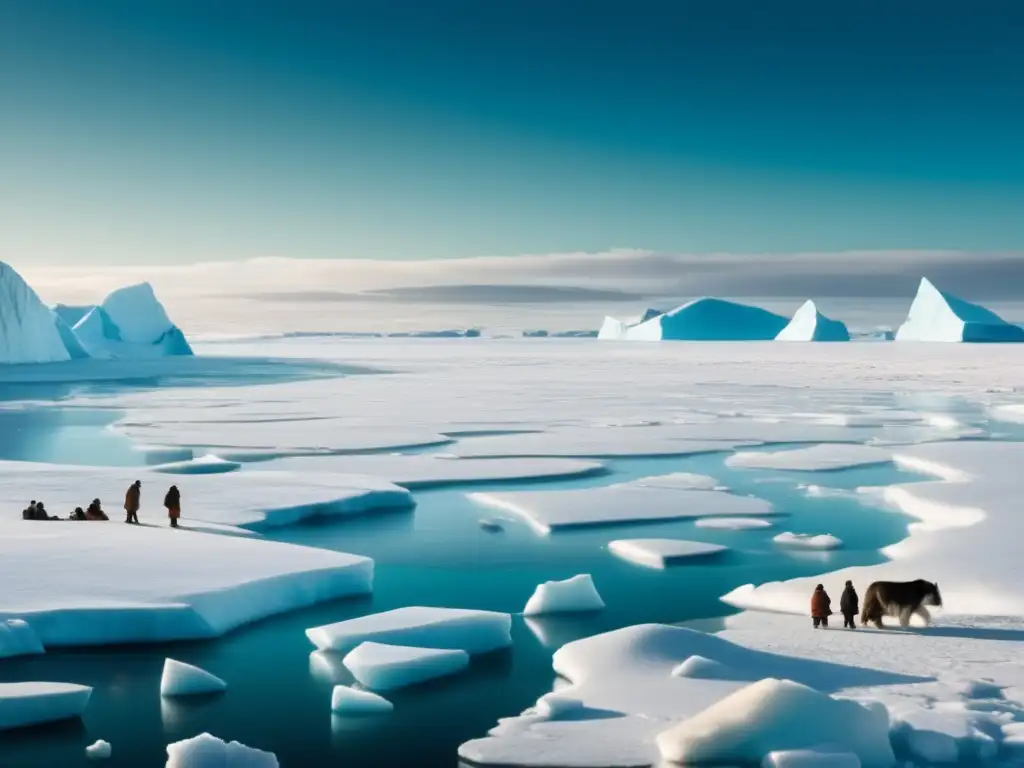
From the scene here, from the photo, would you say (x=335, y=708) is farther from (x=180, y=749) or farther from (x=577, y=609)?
(x=577, y=609)

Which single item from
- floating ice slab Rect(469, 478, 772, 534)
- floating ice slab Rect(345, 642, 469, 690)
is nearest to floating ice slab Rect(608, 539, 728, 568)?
floating ice slab Rect(469, 478, 772, 534)

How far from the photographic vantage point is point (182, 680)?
256 inches

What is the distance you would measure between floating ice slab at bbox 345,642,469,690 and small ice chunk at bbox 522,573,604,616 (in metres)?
1.52

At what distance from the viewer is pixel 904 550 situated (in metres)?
10.6

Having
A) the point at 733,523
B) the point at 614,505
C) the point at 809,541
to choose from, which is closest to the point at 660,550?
the point at 809,541

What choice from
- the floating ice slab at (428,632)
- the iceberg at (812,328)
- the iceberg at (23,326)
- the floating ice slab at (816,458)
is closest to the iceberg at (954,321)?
the iceberg at (812,328)

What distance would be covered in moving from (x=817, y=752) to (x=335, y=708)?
2751 millimetres

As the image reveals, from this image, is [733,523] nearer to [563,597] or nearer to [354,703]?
[563,597]

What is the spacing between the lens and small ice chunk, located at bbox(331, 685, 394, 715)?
624cm

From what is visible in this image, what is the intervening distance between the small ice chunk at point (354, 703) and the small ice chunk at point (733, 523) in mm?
6869

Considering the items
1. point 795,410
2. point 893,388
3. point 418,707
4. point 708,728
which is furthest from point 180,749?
point 893,388

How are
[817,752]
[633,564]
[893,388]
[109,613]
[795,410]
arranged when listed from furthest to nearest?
[893,388]
[795,410]
[633,564]
[109,613]
[817,752]

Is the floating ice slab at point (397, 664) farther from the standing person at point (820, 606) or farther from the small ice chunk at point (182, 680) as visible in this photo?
the standing person at point (820, 606)

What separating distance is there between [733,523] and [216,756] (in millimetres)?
8373
